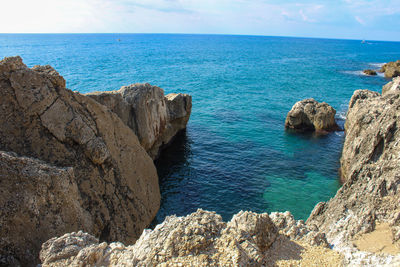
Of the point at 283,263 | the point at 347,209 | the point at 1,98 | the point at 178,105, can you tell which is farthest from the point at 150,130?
the point at 283,263

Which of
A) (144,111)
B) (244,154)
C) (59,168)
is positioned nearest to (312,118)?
(244,154)

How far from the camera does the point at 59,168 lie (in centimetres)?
1292

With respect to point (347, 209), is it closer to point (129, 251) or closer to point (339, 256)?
point (339, 256)

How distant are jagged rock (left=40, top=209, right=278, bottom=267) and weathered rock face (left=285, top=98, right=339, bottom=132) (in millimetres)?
34343

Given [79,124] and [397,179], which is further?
[79,124]

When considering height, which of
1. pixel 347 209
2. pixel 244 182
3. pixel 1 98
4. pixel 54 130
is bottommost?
pixel 244 182

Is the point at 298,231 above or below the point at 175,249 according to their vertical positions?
below

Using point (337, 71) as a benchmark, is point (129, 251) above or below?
below

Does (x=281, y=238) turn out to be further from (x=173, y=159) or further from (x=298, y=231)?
(x=173, y=159)

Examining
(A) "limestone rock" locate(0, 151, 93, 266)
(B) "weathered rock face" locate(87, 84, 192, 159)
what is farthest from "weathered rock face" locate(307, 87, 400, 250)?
(B) "weathered rock face" locate(87, 84, 192, 159)

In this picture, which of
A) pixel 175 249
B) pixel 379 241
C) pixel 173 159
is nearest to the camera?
pixel 175 249

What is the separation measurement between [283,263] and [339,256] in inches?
88.6

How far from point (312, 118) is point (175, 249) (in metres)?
36.6

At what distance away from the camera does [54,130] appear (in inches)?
579
